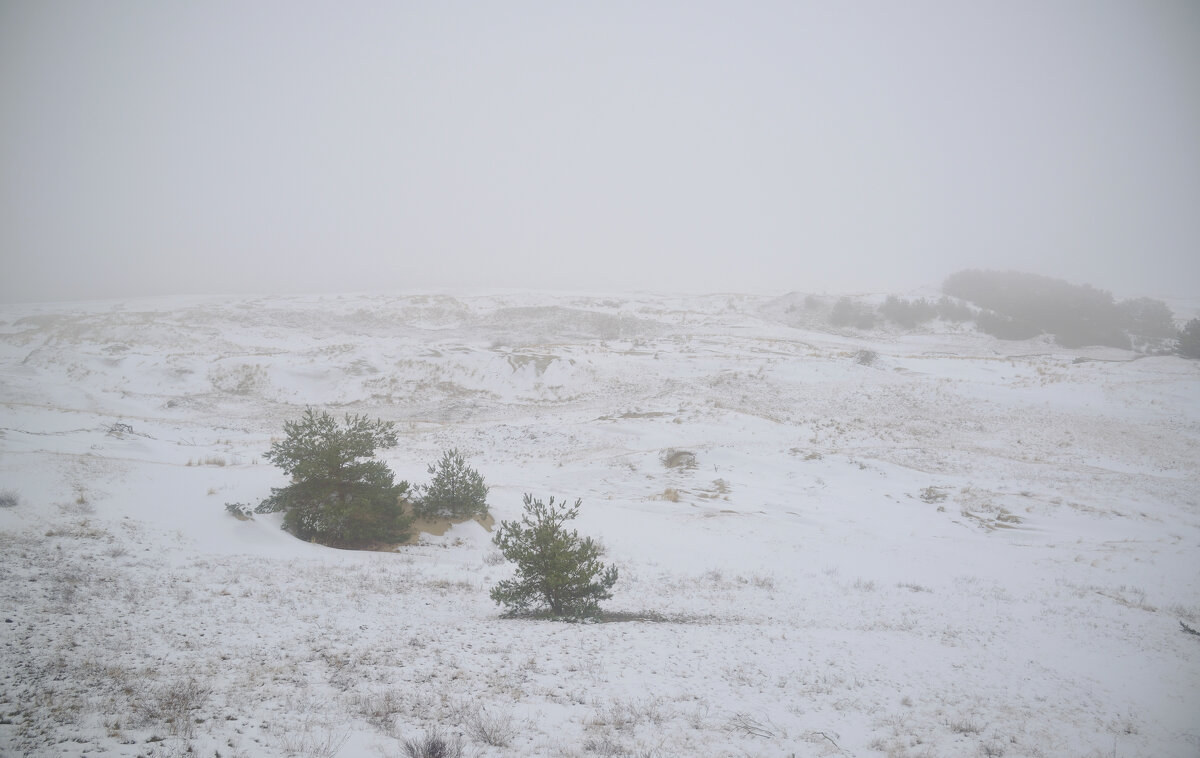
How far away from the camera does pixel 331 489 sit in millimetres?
12266

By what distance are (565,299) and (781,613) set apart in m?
65.0

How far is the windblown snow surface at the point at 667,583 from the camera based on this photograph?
4609 millimetres

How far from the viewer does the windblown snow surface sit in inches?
181

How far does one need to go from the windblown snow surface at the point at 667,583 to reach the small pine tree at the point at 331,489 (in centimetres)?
88

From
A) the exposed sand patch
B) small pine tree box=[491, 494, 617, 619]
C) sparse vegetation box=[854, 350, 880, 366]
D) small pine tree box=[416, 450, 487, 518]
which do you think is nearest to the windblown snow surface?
the exposed sand patch

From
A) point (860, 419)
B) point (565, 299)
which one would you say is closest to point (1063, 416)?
point (860, 419)

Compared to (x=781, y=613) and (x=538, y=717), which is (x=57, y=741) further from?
(x=781, y=613)

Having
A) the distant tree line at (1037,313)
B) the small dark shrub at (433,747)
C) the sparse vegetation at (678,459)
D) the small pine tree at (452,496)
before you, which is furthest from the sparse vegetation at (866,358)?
the small dark shrub at (433,747)

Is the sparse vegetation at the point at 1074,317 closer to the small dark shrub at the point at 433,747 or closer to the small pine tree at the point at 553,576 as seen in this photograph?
the small pine tree at the point at 553,576

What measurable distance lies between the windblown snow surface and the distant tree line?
827 inches

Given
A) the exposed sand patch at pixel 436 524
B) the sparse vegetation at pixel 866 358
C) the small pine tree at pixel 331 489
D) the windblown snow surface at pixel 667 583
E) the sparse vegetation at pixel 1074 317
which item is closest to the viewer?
the windblown snow surface at pixel 667 583

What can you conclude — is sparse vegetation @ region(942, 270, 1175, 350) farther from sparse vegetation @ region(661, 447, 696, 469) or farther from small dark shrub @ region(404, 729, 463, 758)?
small dark shrub @ region(404, 729, 463, 758)

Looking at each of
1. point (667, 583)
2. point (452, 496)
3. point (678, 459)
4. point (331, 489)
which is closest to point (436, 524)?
point (452, 496)

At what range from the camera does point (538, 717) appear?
4.66 m
